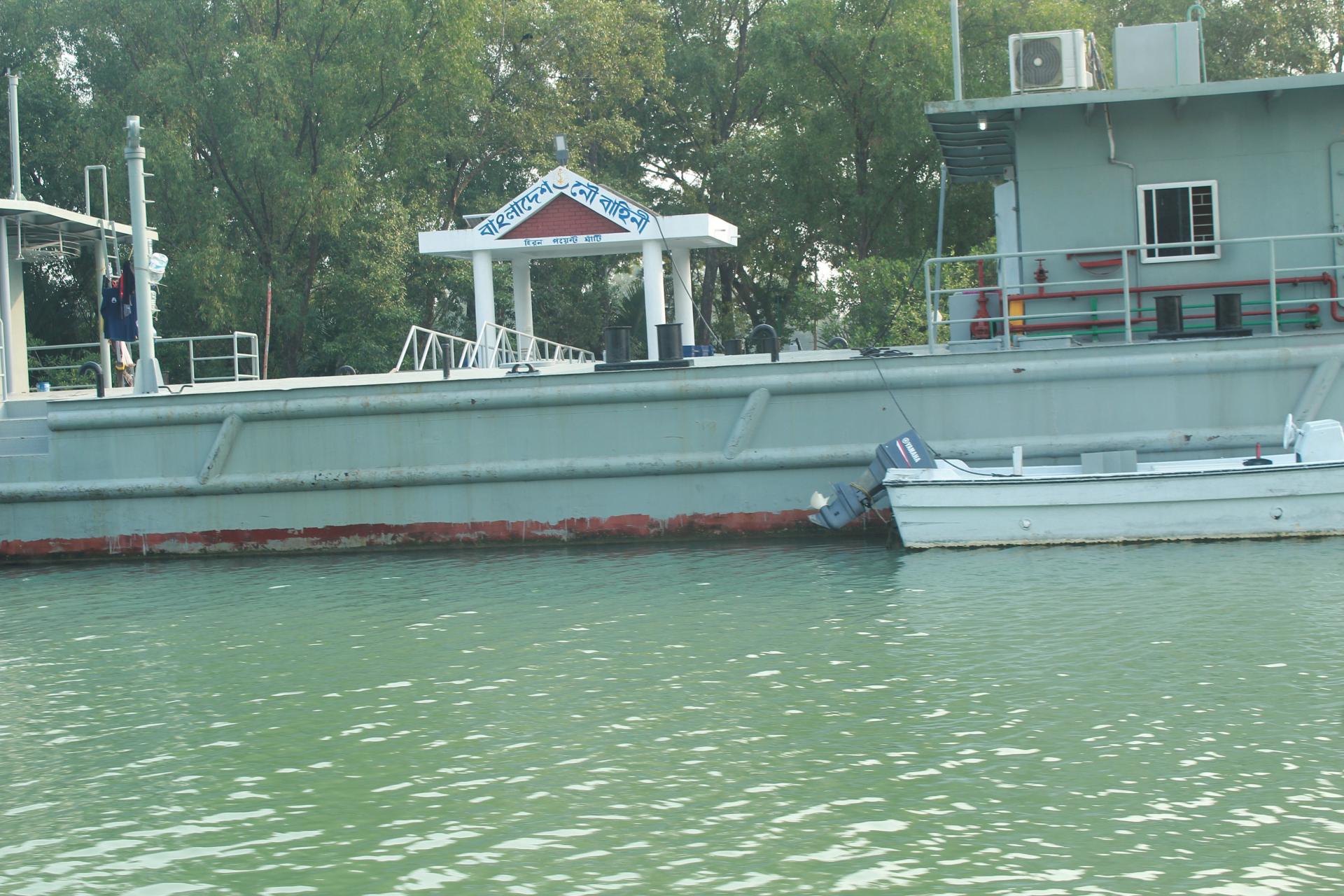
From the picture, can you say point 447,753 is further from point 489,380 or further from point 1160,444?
point 1160,444

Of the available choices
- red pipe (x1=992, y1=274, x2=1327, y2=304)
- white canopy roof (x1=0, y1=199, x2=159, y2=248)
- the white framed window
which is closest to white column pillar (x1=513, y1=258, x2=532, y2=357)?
white canopy roof (x1=0, y1=199, x2=159, y2=248)

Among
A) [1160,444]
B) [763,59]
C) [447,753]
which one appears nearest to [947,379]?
[1160,444]

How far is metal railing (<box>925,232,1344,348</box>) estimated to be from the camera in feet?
43.8

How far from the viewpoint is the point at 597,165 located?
44.8m

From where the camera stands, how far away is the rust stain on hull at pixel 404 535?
14141mm

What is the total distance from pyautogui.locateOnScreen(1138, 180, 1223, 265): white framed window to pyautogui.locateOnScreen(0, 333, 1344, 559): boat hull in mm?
Answer: 1421

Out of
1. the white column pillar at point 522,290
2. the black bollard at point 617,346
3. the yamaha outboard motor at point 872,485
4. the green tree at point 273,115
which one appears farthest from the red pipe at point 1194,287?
the green tree at point 273,115

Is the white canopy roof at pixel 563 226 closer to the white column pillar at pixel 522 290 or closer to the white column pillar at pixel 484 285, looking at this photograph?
the white column pillar at pixel 484 285

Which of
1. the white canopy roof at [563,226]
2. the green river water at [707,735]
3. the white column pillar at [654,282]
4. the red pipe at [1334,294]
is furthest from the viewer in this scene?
the white column pillar at [654,282]

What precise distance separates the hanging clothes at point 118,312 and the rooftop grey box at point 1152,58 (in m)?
11.9

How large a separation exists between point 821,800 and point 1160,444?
8.32 m

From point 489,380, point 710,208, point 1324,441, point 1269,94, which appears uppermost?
point 710,208

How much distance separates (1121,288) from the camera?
14109 millimetres

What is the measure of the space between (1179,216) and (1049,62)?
2101mm
